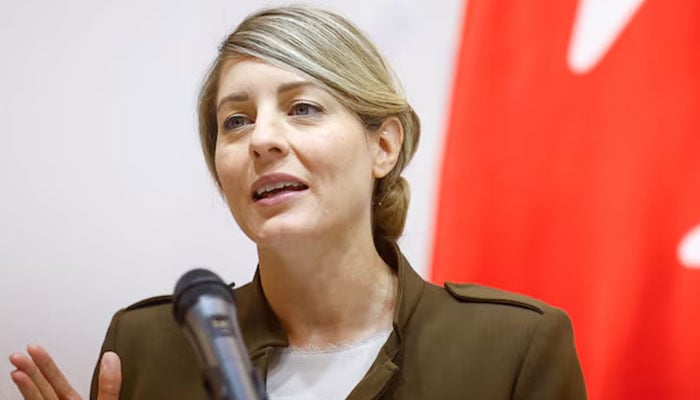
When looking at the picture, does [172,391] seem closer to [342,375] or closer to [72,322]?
[342,375]

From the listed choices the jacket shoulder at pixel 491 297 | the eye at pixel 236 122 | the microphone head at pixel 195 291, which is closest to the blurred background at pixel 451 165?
the jacket shoulder at pixel 491 297

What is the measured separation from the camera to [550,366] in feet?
3.76

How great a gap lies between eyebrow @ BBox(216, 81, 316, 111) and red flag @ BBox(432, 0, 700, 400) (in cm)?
42

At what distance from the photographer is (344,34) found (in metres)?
1.24

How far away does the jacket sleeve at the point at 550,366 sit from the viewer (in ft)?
3.70

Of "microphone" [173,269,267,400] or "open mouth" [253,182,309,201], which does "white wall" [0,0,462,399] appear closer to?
"open mouth" [253,182,309,201]

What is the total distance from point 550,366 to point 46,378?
2.11ft

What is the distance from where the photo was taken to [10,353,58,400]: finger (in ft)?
3.52

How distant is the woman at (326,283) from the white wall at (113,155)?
241 millimetres

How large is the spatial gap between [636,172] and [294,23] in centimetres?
60

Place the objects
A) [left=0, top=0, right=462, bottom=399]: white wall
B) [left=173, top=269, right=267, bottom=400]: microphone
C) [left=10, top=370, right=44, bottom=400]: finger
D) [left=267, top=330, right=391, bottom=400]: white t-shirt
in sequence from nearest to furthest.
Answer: [left=173, top=269, right=267, bottom=400]: microphone
[left=10, top=370, right=44, bottom=400]: finger
[left=267, top=330, right=391, bottom=400]: white t-shirt
[left=0, top=0, right=462, bottom=399]: white wall

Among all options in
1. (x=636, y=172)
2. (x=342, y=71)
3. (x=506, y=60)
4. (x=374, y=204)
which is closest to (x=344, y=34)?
(x=342, y=71)

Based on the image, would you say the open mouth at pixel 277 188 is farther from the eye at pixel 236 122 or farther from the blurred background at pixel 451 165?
the blurred background at pixel 451 165

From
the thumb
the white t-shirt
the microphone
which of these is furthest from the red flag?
the microphone
